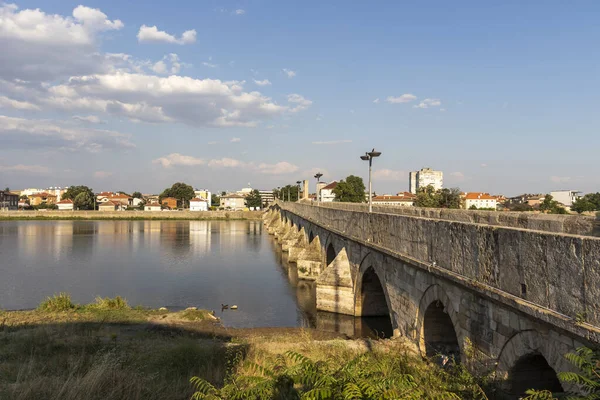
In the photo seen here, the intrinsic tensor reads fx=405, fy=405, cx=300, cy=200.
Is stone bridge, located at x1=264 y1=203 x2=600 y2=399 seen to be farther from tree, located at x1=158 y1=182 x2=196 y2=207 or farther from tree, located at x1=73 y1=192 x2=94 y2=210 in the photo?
tree, located at x1=158 y1=182 x2=196 y2=207

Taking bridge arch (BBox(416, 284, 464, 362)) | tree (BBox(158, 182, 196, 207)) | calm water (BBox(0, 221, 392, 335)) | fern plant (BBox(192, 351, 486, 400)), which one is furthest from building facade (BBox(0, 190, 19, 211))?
fern plant (BBox(192, 351, 486, 400))

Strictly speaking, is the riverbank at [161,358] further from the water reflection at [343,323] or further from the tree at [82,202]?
the tree at [82,202]

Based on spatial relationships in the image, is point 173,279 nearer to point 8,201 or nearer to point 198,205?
point 198,205

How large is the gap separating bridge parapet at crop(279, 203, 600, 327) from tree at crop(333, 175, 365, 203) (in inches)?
2720

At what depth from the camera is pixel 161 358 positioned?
9688 mm

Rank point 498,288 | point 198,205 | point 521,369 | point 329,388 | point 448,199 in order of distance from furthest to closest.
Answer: point 198,205, point 448,199, point 498,288, point 521,369, point 329,388

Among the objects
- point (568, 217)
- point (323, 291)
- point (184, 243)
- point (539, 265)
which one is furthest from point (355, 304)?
point (184, 243)

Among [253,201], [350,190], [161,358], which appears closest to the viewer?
[161,358]

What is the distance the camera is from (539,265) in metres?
5.84

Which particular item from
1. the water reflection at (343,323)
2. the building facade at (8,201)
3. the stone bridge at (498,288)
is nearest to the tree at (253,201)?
the building facade at (8,201)

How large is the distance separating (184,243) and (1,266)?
835 inches

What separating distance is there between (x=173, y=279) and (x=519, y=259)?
2629 cm

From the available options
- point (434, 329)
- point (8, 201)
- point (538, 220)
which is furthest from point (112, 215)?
point (538, 220)

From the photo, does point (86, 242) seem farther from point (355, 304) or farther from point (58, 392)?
point (58, 392)
